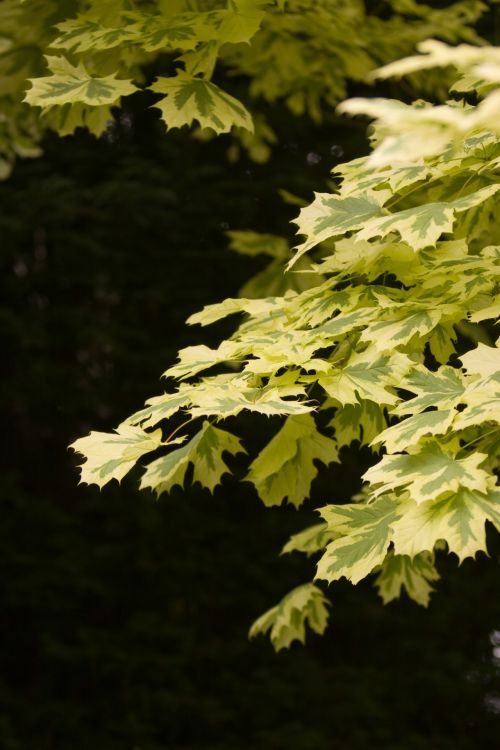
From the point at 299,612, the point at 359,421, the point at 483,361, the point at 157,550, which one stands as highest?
the point at 483,361

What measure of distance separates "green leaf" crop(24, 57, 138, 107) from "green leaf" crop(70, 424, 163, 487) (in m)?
0.97

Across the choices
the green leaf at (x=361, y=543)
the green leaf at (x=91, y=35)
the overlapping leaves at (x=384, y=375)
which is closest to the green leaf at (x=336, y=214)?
the overlapping leaves at (x=384, y=375)

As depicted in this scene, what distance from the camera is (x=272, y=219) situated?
→ 19.8 ft

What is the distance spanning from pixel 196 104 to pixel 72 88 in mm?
370

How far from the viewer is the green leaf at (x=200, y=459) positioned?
2227mm

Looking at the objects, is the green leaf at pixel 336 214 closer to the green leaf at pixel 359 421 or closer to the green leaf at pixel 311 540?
the green leaf at pixel 359 421

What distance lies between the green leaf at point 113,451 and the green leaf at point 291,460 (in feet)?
1.38

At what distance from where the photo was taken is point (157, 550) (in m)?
5.76

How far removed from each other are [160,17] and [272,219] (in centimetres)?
331

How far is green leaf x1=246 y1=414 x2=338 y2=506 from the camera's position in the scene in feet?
8.28

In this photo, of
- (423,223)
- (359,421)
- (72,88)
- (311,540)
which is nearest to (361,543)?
(359,421)

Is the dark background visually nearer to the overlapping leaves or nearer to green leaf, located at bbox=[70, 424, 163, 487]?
the overlapping leaves

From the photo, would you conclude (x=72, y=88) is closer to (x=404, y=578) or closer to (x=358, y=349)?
(x=358, y=349)

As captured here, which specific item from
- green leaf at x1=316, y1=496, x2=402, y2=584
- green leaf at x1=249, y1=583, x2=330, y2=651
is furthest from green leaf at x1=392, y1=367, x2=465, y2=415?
green leaf at x1=249, y1=583, x2=330, y2=651
